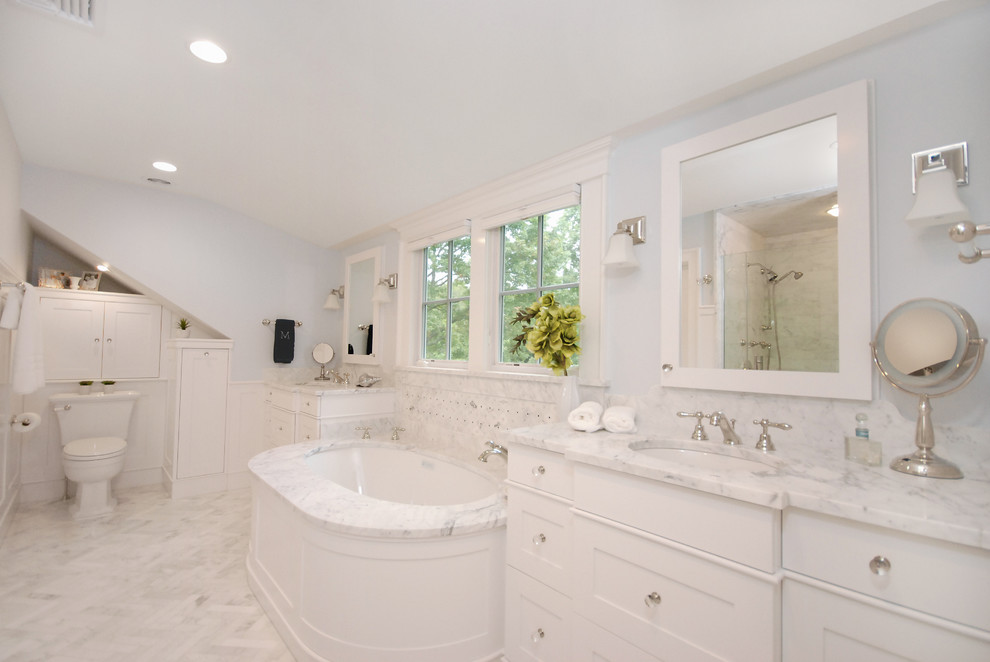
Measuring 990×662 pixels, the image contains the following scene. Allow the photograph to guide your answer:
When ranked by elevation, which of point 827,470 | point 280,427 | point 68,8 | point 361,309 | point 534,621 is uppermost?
point 68,8

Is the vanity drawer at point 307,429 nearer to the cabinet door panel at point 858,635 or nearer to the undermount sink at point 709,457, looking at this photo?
the undermount sink at point 709,457

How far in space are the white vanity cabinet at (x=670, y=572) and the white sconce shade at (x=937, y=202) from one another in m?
0.90

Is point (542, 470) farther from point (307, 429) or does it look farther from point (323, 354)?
point (323, 354)

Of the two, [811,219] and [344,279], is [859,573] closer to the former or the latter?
[811,219]

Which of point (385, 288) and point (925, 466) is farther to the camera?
point (385, 288)

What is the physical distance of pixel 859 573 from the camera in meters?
0.93

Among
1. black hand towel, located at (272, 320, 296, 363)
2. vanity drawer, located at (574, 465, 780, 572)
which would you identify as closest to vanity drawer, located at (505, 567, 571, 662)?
vanity drawer, located at (574, 465, 780, 572)

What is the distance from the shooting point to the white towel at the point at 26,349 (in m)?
2.64

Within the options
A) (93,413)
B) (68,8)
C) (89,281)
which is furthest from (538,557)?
(89,281)

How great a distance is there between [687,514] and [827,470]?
15.7 inches

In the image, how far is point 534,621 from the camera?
1.60 metres

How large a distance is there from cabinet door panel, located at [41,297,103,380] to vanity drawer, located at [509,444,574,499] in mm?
3931

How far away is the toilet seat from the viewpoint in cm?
317

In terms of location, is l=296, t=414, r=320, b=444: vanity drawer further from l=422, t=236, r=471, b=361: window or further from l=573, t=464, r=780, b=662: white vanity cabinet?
l=573, t=464, r=780, b=662: white vanity cabinet
